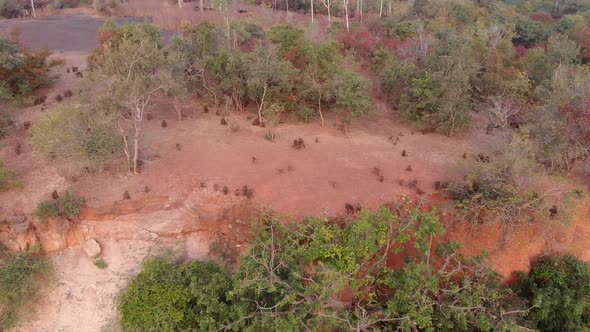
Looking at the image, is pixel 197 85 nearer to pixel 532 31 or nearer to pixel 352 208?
pixel 352 208

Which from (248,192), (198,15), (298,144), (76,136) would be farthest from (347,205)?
(198,15)

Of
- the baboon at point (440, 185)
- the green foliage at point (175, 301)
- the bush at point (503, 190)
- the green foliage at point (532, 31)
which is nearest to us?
the green foliage at point (175, 301)

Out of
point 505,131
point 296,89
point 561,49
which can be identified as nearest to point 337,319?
point 296,89

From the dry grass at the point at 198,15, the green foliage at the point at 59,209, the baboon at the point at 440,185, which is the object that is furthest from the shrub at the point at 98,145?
the dry grass at the point at 198,15

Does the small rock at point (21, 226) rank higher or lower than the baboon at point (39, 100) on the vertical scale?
lower

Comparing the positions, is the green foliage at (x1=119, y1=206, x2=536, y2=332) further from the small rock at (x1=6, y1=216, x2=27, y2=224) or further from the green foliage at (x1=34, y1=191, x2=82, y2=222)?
the small rock at (x1=6, y1=216, x2=27, y2=224)

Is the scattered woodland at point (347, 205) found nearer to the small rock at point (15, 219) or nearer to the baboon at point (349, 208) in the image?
the baboon at point (349, 208)

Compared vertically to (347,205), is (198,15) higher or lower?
higher
